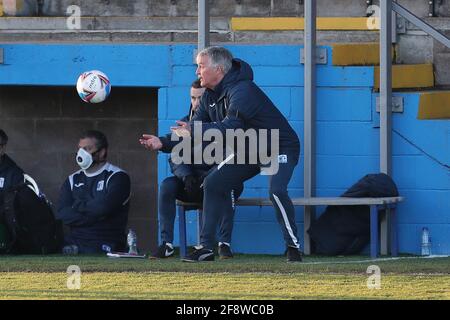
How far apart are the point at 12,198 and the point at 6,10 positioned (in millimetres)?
2540

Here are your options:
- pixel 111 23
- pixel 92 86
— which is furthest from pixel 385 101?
pixel 111 23

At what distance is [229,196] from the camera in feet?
27.9

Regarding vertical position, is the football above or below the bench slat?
above

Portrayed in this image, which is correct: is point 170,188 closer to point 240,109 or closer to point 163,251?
point 163,251

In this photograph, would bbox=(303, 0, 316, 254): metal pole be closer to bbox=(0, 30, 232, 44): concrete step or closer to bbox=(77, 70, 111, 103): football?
bbox=(0, 30, 232, 44): concrete step

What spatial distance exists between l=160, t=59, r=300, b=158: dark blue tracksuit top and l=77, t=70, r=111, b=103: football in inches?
39.6

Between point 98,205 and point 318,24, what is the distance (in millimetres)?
2683

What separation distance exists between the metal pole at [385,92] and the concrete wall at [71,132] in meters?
2.20

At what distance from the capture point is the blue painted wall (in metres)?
9.51

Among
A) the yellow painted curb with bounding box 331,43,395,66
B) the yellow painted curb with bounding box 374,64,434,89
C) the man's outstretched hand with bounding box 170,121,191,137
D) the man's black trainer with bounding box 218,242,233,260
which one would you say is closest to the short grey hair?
the man's outstretched hand with bounding box 170,121,191,137

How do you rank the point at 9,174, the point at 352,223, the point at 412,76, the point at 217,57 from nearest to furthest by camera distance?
1. the point at 217,57
2. the point at 352,223
3. the point at 412,76
4. the point at 9,174

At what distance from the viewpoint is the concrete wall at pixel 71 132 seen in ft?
35.2

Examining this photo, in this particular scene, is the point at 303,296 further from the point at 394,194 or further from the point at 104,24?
the point at 104,24
